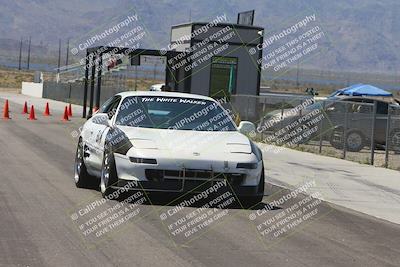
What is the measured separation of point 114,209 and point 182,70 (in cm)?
2432

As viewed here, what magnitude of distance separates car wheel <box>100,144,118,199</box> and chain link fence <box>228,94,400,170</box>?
969cm

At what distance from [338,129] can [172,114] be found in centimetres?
1162

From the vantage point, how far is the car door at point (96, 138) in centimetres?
1145

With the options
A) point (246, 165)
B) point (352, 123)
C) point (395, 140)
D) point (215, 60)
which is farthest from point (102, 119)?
point (215, 60)

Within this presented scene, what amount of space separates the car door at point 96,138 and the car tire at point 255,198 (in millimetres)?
1993

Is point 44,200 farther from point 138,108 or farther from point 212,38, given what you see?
point 212,38

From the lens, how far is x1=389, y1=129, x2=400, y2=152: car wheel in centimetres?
1977

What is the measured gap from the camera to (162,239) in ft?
28.0

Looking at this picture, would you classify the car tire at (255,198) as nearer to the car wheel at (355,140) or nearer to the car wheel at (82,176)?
the car wheel at (82,176)

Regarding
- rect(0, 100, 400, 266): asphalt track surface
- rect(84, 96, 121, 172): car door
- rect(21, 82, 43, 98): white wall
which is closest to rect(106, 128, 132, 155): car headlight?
rect(84, 96, 121, 172): car door

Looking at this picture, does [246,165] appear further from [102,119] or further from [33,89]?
[33,89]

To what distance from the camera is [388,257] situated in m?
8.41

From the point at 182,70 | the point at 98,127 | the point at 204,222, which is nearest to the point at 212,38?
the point at 182,70

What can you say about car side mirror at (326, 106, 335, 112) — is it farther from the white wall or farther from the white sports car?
the white wall
